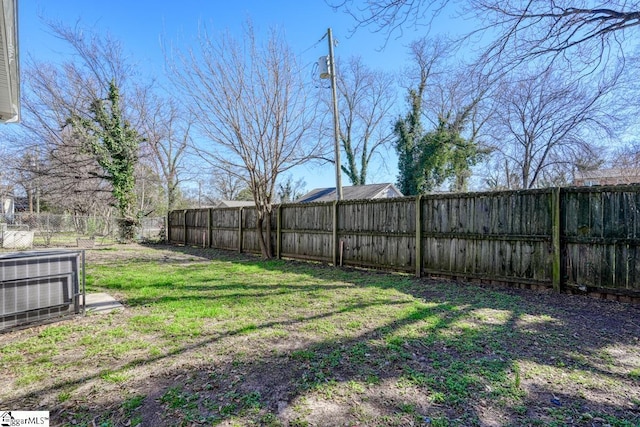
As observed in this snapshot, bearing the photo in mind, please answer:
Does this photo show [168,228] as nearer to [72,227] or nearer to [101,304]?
[72,227]

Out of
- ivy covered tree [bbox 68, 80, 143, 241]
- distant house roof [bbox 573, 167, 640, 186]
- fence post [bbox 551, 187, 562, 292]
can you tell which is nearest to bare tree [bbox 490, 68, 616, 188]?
distant house roof [bbox 573, 167, 640, 186]

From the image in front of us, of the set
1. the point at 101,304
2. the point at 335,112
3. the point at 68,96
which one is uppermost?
the point at 68,96

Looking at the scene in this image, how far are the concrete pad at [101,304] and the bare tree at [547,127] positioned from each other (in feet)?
33.8

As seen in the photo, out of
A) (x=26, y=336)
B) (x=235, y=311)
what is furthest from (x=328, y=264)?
(x=26, y=336)

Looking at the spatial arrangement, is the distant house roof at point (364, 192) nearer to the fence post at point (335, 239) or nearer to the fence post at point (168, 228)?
the fence post at point (168, 228)

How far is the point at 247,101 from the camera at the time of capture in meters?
8.70

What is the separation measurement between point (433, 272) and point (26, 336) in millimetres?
6023

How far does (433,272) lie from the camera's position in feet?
20.3

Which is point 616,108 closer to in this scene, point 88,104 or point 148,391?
point 148,391

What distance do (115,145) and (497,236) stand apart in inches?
607

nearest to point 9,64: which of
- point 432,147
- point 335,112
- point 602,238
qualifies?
point 335,112

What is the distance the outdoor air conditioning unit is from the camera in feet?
9.35

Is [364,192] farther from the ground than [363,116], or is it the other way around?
[363,116]

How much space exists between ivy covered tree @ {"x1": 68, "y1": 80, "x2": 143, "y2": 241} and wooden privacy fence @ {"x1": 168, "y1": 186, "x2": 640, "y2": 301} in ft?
33.5
